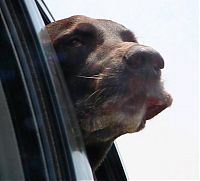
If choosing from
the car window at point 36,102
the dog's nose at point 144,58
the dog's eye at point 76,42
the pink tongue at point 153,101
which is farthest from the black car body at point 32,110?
the dog's eye at point 76,42

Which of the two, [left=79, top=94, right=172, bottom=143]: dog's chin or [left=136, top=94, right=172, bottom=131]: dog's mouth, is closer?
[left=79, top=94, right=172, bottom=143]: dog's chin

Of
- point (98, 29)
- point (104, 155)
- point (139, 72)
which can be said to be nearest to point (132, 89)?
point (139, 72)

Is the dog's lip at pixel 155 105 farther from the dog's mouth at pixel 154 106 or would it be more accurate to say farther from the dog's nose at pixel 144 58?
the dog's nose at pixel 144 58

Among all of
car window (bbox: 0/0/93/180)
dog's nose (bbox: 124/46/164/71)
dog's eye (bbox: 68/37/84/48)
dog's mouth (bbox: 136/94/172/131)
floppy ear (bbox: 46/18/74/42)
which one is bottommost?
dog's mouth (bbox: 136/94/172/131)

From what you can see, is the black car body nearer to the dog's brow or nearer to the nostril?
the nostril

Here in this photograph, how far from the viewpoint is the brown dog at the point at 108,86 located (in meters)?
3.60

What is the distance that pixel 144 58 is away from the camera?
3557 mm

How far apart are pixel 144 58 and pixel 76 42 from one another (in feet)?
3.27

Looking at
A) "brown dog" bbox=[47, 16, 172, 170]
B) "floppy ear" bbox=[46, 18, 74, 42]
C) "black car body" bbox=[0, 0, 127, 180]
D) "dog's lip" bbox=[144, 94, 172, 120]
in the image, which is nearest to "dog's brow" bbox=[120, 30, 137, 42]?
"brown dog" bbox=[47, 16, 172, 170]

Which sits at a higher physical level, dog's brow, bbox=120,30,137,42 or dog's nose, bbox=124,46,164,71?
dog's nose, bbox=124,46,164,71

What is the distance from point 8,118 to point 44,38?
99cm

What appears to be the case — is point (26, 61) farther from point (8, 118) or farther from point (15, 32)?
point (8, 118)

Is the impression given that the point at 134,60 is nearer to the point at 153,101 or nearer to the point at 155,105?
the point at 153,101

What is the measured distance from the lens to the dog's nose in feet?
11.7
